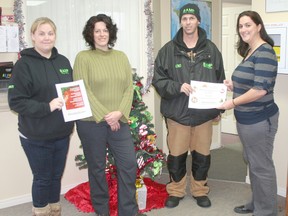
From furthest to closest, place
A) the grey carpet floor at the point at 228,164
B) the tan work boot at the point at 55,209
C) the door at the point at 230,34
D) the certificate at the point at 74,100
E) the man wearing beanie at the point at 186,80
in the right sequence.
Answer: the door at the point at 230,34
the grey carpet floor at the point at 228,164
the man wearing beanie at the point at 186,80
the tan work boot at the point at 55,209
the certificate at the point at 74,100

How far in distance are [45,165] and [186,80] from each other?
1306mm

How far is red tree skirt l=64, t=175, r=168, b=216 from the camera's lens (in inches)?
127

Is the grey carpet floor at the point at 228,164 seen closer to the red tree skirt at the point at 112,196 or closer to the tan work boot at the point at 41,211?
the red tree skirt at the point at 112,196

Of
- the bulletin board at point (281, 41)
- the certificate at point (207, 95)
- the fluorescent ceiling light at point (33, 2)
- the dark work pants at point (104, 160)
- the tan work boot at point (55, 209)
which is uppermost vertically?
the fluorescent ceiling light at point (33, 2)

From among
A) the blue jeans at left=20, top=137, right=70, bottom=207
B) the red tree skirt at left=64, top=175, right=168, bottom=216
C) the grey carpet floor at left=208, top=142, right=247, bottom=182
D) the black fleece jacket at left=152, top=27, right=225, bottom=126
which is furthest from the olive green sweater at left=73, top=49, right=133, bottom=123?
the grey carpet floor at left=208, top=142, right=247, bottom=182

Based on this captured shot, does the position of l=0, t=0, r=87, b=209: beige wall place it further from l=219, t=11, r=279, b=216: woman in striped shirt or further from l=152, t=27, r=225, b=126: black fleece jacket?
l=219, t=11, r=279, b=216: woman in striped shirt

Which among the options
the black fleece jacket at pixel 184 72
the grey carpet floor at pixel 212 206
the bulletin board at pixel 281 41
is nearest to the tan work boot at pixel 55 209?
the grey carpet floor at pixel 212 206

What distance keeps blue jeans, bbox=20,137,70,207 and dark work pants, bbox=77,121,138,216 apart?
0.60 feet

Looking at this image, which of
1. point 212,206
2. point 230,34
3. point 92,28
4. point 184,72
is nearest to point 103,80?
point 92,28

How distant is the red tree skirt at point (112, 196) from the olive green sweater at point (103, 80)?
876 mm

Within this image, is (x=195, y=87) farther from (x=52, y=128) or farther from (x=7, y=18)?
(x=7, y=18)

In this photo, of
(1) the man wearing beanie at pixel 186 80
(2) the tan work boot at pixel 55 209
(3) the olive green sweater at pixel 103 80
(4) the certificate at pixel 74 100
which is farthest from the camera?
(1) the man wearing beanie at pixel 186 80

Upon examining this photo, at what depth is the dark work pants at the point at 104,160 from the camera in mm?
2711

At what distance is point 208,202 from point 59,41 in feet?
6.68
